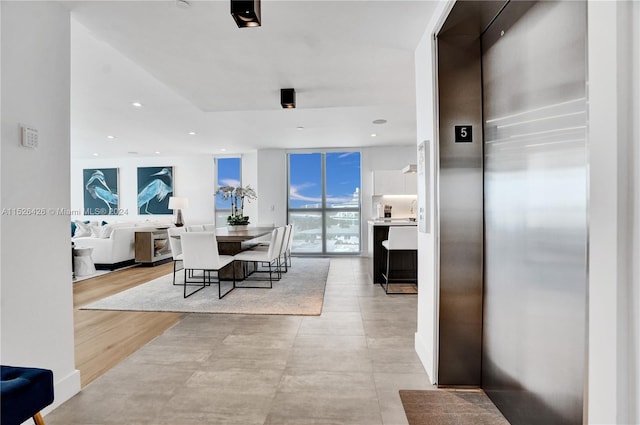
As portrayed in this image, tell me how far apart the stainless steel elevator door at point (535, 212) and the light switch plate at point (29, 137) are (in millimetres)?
2500

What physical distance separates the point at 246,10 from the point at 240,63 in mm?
1176

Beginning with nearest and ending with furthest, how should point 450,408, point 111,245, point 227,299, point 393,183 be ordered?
point 450,408
point 227,299
point 111,245
point 393,183

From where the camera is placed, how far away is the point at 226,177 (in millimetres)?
8492

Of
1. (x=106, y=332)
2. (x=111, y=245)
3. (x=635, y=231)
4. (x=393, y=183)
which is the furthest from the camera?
(x=393, y=183)

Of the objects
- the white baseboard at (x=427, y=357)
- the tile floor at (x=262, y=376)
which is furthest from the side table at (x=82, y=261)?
the white baseboard at (x=427, y=357)

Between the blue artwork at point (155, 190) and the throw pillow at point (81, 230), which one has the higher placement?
the blue artwork at point (155, 190)

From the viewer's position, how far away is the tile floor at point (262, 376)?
5.65ft

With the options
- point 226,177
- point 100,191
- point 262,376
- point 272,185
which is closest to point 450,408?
point 262,376

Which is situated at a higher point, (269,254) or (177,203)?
(177,203)

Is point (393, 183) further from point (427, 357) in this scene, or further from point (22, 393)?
point (22, 393)

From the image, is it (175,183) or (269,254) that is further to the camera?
(175,183)

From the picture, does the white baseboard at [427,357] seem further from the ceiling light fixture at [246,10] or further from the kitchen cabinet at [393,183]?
the kitchen cabinet at [393,183]

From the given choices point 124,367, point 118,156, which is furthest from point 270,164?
point 124,367

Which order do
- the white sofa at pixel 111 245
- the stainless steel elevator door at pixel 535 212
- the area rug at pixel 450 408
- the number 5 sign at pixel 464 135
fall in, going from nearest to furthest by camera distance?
the stainless steel elevator door at pixel 535 212
the area rug at pixel 450 408
the number 5 sign at pixel 464 135
the white sofa at pixel 111 245
